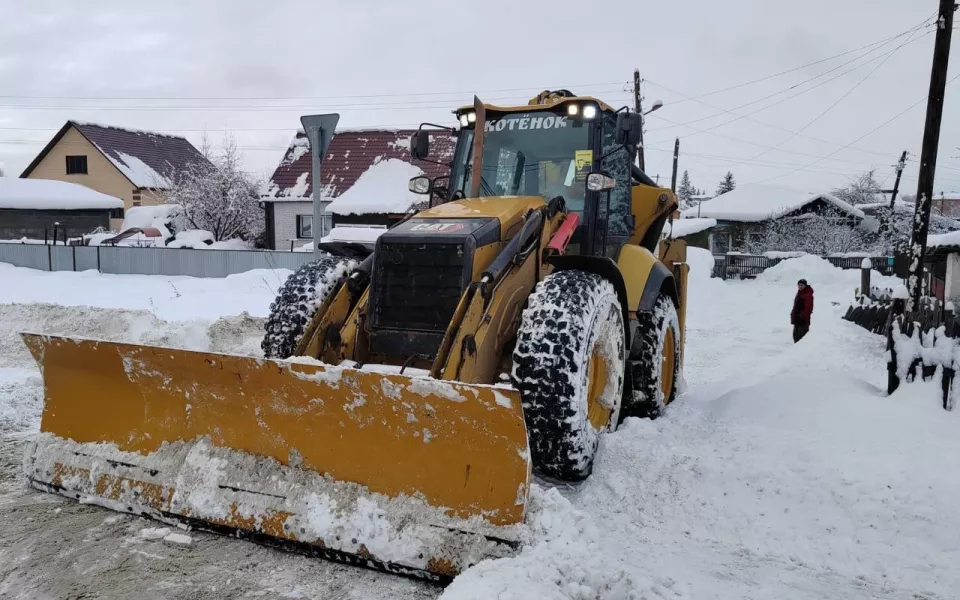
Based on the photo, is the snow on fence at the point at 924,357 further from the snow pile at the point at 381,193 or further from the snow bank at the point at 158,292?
the snow pile at the point at 381,193

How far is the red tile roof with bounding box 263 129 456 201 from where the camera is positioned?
80.4ft

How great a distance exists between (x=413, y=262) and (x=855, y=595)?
295 cm

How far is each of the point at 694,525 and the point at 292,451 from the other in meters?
2.24

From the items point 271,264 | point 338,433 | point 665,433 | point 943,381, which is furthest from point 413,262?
point 271,264

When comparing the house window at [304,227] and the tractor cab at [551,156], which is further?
the house window at [304,227]

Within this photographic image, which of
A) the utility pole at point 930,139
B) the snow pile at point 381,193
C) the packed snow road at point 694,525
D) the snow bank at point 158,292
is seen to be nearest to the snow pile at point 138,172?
the snow pile at point 381,193

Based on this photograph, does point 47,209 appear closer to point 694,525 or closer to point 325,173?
point 325,173

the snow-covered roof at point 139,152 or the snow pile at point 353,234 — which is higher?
the snow-covered roof at point 139,152

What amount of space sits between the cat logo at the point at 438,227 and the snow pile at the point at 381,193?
14723mm

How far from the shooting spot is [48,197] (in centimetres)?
2922

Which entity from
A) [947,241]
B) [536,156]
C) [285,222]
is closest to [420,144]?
[536,156]

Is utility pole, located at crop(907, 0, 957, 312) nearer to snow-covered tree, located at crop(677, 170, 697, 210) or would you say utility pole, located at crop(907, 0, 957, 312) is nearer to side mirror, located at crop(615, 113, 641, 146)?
side mirror, located at crop(615, 113, 641, 146)

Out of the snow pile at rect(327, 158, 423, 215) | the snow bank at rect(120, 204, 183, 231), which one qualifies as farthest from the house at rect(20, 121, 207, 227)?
the snow pile at rect(327, 158, 423, 215)

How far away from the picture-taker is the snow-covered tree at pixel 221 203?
95.1 ft
